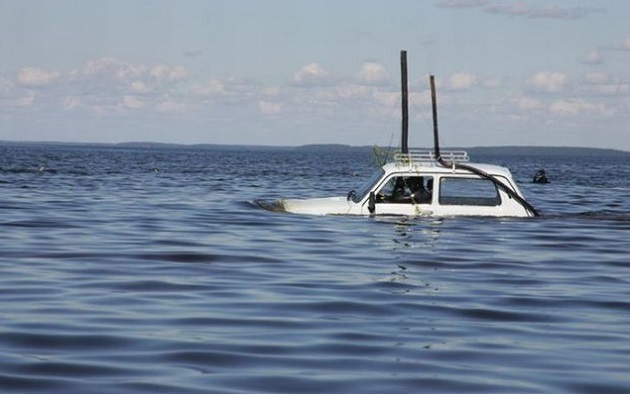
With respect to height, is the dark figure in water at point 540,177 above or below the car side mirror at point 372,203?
below

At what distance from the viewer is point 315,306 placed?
12.9 meters

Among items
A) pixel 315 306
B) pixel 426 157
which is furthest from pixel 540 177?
pixel 315 306

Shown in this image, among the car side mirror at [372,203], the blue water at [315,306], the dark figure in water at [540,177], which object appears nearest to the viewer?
the blue water at [315,306]

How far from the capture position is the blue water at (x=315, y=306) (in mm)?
9328

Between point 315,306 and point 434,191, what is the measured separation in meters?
10.0

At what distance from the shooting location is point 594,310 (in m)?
13.2

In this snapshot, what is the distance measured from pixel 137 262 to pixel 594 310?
6.12m

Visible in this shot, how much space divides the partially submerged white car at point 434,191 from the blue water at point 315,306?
278mm

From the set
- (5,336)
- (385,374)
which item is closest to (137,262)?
(5,336)

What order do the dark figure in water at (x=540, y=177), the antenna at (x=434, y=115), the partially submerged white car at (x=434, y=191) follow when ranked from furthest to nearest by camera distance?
the dark figure in water at (x=540, y=177) → the antenna at (x=434, y=115) → the partially submerged white car at (x=434, y=191)

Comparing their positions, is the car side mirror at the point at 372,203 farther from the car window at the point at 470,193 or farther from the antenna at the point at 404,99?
the antenna at the point at 404,99

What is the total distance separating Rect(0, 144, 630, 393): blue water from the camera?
9328 mm

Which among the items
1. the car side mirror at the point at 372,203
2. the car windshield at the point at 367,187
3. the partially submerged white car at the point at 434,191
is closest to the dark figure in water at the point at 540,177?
the partially submerged white car at the point at 434,191

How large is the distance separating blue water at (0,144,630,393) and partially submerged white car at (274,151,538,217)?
0.91 ft
